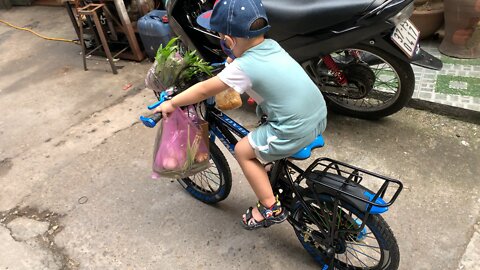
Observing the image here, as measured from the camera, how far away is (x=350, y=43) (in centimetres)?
276

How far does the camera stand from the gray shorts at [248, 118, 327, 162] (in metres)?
1.84

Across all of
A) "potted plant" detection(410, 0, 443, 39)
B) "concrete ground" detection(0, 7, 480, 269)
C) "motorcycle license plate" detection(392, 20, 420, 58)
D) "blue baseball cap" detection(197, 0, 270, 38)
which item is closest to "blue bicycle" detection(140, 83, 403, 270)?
"concrete ground" detection(0, 7, 480, 269)

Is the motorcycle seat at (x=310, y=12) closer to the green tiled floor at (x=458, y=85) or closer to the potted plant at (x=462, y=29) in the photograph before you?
the green tiled floor at (x=458, y=85)

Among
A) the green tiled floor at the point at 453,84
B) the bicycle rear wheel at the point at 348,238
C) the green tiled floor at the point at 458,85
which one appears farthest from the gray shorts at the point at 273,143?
the green tiled floor at the point at 458,85

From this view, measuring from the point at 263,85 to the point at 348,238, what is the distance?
1029mm

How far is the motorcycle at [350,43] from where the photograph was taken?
8.50 feet

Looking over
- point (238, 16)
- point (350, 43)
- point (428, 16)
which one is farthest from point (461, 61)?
point (238, 16)

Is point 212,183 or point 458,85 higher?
point 458,85

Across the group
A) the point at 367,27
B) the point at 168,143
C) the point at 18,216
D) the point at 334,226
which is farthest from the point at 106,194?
the point at 367,27

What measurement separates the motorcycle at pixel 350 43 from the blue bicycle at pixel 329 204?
1.03 meters

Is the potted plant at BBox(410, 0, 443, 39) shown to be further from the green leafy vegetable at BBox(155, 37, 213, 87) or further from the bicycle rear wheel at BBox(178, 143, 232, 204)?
the green leafy vegetable at BBox(155, 37, 213, 87)

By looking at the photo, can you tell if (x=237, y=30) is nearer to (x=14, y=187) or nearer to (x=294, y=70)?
(x=294, y=70)

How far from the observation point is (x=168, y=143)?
7.06 feet

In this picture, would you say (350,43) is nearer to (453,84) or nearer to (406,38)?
(406,38)
